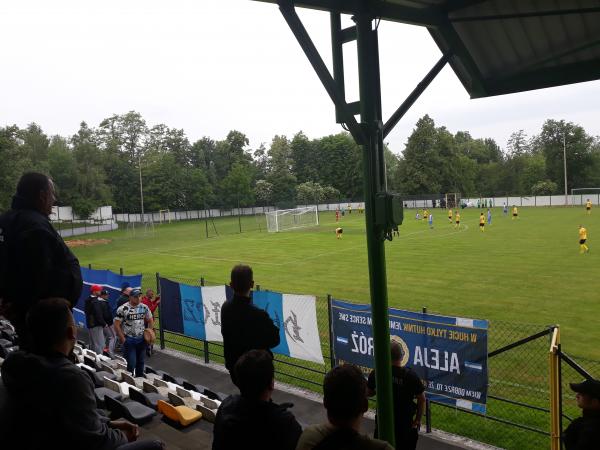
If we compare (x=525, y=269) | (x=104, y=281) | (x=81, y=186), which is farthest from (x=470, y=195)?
(x=104, y=281)

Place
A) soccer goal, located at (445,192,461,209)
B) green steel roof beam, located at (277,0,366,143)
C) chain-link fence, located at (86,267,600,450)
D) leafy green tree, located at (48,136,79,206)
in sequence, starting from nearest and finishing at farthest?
green steel roof beam, located at (277,0,366,143) → chain-link fence, located at (86,267,600,450) → leafy green tree, located at (48,136,79,206) → soccer goal, located at (445,192,461,209)

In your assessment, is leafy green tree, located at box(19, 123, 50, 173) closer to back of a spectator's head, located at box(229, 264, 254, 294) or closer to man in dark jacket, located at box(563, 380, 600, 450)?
back of a spectator's head, located at box(229, 264, 254, 294)

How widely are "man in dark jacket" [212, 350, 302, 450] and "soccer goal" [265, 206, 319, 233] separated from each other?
1832 inches

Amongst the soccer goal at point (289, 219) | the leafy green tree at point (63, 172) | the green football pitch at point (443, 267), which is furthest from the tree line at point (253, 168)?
the green football pitch at point (443, 267)

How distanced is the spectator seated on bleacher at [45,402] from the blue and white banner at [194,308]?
749 centimetres

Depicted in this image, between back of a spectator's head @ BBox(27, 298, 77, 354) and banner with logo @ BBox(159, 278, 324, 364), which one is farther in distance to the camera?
banner with logo @ BBox(159, 278, 324, 364)

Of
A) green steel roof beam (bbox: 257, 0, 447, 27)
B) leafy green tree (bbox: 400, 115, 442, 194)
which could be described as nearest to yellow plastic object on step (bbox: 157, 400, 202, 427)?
green steel roof beam (bbox: 257, 0, 447, 27)

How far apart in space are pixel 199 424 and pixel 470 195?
92984 millimetres

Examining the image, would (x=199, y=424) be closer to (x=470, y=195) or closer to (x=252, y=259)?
(x=252, y=259)

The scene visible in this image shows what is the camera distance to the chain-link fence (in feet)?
23.6

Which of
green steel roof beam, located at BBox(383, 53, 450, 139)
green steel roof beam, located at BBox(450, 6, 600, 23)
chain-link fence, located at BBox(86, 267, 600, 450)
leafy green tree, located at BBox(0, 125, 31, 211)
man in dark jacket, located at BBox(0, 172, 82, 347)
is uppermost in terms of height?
leafy green tree, located at BBox(0, 125, 31, 211)

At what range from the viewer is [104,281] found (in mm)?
13094

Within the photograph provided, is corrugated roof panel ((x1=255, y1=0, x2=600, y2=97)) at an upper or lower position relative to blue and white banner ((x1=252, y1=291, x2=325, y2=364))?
upper

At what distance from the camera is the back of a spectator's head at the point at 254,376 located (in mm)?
2672
